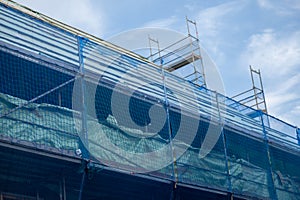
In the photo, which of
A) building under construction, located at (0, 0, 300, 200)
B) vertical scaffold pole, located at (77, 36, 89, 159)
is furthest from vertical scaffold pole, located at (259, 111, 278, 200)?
vertical scaffold pole, located at (77, 36, 89, 159)

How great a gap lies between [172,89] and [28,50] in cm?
401

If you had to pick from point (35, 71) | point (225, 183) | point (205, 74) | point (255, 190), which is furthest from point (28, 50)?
point (205, 74)

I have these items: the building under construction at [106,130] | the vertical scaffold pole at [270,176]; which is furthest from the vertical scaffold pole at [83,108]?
the vertical scaffold pole at [270,176]

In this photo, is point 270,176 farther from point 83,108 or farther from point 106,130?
point 83,108

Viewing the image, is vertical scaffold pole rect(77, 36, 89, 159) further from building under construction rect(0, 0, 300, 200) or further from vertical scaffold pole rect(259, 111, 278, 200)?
vertical scaffold pole rect(259, 111, 278, 200)

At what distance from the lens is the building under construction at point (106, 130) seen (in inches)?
322

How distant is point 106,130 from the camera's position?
920 cm

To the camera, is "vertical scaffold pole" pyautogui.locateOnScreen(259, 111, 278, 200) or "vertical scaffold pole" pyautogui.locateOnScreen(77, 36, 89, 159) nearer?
"vertical scaffold pole" pyautogui.locateOnScreen(77, 36, 89, 159)

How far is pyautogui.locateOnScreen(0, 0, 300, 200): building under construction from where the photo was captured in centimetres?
819

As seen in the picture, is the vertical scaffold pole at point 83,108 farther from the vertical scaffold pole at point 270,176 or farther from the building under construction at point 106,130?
the vertical scaffold pole at point 270,176

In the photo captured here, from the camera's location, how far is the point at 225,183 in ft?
37.0

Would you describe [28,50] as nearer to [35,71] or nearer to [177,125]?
[35,71]

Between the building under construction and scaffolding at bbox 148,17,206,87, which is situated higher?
scaffolding at bbox 148,17,206,87

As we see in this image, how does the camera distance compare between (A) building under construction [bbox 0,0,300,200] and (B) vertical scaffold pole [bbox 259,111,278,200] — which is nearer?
(A) building under construction [bbox 0,0,300,200]
